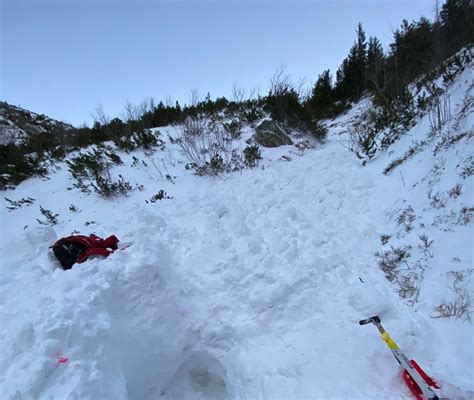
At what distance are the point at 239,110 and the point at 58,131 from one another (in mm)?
8245

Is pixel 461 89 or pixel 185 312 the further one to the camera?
pixel 461 89

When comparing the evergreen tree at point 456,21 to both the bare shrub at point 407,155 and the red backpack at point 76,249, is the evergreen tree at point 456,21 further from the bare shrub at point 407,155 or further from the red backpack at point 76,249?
the red backpack at point 76,249

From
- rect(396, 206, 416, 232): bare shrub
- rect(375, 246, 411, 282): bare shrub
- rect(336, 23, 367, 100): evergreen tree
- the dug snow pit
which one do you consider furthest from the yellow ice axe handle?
rect(336, 23, 367, 100): evergreen tree

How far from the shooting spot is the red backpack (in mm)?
3146

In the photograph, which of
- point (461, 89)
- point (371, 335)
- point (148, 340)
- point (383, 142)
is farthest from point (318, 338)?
point (461, 89)

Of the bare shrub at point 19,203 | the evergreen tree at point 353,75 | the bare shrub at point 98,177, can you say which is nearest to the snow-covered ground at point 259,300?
the bare shrub at point 98,177

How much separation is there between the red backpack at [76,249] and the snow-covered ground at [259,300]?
19 cm

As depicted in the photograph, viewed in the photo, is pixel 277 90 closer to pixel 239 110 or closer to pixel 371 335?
pixel 239 110

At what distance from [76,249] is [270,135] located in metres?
6.99

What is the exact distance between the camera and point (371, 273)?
8.75 ft

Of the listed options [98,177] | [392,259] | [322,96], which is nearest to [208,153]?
[98,177]

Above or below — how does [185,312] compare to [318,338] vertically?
above

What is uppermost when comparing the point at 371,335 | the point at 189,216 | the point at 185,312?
the point at 189,216

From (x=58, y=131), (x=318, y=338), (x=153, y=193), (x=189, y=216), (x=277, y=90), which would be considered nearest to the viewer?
(x=318, y=338)
